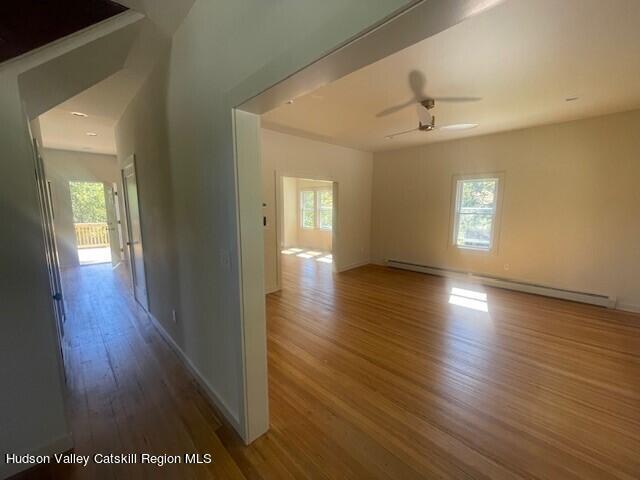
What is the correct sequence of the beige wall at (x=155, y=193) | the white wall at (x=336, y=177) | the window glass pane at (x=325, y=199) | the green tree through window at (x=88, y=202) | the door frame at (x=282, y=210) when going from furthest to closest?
the window glass pane at (x=325, y=199) → the green tree through window at (x=88, y=202) → the door frame at (x=282, y=210) → the white wall at (x=336, y=177) → the beige wall at (x=155, y=193)

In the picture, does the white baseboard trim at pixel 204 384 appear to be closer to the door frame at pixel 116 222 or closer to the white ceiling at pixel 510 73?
the white ceiling at pixel 510 73

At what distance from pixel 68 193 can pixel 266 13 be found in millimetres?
7613

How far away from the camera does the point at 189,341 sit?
2.36 metres

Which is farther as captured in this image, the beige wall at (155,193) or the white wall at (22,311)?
the beige wall at (155,193)

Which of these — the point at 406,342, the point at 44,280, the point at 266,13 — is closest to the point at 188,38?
the point at 266,13

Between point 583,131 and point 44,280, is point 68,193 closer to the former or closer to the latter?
point 44,280

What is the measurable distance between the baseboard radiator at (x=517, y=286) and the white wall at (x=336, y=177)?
1145mm

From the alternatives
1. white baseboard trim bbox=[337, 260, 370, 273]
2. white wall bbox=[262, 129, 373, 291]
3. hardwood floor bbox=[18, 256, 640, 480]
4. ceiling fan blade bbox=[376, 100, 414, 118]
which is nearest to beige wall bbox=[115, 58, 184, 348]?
hardwood floor bbox=[18, 256, 640, 480]

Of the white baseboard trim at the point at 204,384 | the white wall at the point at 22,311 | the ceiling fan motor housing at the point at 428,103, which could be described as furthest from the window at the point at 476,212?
the white wall at the point at 22,311

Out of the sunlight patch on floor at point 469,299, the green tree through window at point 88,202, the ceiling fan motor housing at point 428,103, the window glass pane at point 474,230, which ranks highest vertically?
the ceiling fan motor housing at point 428,103

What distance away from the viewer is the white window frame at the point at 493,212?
4473 millimetres

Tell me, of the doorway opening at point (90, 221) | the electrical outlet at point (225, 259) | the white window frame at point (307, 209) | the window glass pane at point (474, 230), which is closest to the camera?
the electrical outlet at point (225, 259)

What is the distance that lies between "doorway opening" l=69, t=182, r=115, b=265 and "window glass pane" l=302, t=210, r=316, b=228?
496 cm

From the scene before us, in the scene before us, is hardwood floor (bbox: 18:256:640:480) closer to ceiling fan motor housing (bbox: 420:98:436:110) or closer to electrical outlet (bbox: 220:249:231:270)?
electrical outlet (bbox: 220:249:231:270)
